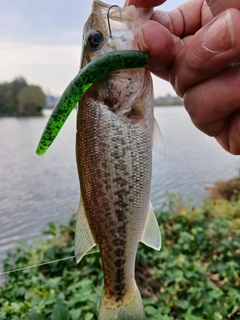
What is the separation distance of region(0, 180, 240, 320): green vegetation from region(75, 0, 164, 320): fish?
1.69 metres

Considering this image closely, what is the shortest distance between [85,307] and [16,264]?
73.1 inches

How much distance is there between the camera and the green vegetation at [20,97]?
54.6 ft

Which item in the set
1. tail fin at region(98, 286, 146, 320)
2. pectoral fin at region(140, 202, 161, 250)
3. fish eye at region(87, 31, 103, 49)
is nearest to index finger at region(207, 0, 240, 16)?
fish eye at region(87, 31, 103, 49)

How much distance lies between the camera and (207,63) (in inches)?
57.2

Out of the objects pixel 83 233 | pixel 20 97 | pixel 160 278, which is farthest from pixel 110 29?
pixel 20 97

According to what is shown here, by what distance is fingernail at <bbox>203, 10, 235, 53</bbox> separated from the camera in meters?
1.28

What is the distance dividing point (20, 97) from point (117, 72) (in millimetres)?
17075

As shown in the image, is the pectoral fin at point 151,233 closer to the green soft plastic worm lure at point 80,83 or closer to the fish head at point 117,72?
the fish head at point 117,72

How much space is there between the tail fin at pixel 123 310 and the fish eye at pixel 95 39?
119cm

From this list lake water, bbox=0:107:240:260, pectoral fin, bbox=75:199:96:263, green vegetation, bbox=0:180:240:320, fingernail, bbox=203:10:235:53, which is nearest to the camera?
fingernail, bbox=203:10:235:53

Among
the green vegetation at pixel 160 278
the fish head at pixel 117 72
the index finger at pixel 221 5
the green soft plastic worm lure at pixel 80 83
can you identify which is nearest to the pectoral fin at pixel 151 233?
the fish head at pixel 117 72

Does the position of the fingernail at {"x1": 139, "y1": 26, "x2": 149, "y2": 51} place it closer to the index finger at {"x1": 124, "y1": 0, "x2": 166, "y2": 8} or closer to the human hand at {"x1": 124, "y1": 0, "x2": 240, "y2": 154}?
the human hand at {"x1": 124, "y1": 0, "x2": 240, "y2": 154}

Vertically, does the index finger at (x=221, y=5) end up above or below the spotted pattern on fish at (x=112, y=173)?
above

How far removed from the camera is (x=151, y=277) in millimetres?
4238
